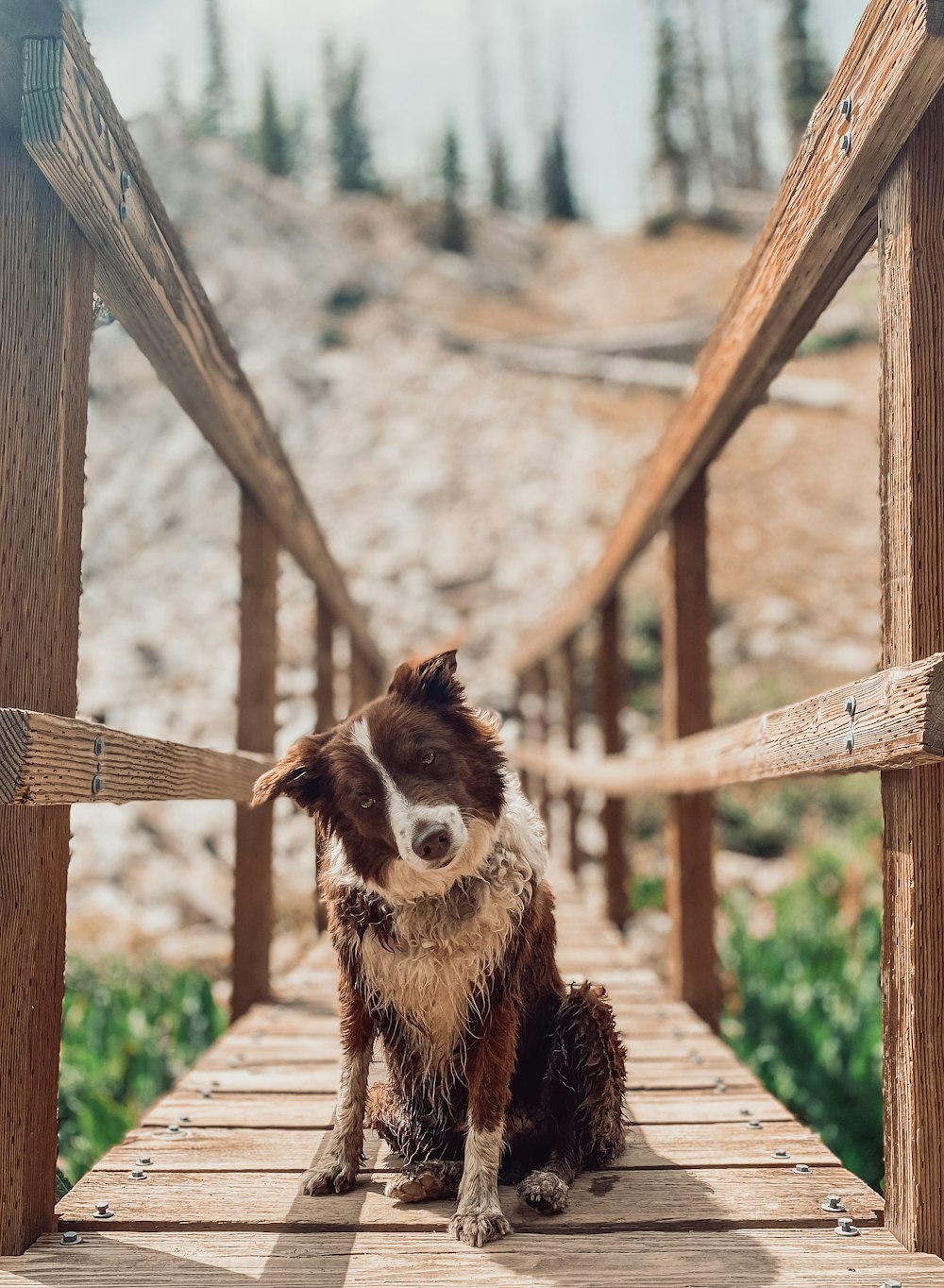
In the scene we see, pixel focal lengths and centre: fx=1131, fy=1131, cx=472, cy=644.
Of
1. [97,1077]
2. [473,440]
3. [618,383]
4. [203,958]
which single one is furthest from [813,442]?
[97,1077]

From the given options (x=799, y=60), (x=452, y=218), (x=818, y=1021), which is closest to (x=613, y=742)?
(x=818, y=1021)

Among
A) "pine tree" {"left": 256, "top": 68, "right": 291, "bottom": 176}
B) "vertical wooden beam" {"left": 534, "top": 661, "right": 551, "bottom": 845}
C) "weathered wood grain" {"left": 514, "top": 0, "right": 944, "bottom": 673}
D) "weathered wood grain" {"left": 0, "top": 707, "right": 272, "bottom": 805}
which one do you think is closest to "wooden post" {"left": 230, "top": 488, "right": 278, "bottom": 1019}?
"weathered wood grain" {"left": 0, "top": 707, "right": 272, "bottom": 805}

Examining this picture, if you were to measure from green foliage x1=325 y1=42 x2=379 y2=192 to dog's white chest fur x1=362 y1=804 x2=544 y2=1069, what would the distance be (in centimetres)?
4204

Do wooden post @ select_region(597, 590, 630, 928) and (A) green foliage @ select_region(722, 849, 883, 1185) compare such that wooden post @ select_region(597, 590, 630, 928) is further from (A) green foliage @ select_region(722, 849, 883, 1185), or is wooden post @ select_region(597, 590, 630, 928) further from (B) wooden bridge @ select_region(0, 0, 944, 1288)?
(B) wooden bridge @ select_region(0, 0, 944, 1288)

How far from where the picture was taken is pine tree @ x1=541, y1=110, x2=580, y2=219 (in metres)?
44.2

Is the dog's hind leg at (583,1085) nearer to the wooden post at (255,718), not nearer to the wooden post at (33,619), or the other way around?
the wooden post at (33,619)

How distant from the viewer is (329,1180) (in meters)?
2.00

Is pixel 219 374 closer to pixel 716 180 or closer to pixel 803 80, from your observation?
pixel 803 80

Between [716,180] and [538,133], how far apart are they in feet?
27.5

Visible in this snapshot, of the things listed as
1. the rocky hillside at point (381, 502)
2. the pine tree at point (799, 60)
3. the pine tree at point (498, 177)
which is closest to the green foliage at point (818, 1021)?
the rocky hillside at point (381, 502)

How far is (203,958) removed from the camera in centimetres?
700

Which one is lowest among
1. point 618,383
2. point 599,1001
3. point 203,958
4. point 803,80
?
point 203,958

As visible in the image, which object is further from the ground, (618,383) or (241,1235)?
(618,383)

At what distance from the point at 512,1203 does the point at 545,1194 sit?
10 cm
